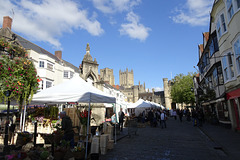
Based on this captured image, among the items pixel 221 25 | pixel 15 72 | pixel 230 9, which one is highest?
pixel 230 9

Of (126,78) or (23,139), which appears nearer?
(23,139)

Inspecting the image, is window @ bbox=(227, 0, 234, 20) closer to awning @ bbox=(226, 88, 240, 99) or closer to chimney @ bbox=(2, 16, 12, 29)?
awning @ bbox=(226, 88, 240, 99)

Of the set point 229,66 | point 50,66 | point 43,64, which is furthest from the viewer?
point 50,66

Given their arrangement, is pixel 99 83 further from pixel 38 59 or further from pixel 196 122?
pixel 196 122

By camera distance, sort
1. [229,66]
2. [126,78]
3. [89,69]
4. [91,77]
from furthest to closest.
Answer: [126,78]
[91,77]
[89,69]
[229,66]

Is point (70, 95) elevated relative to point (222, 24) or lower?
lower

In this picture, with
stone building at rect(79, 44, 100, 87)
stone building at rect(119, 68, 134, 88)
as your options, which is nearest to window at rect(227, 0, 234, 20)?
stone building at rect(79, 44, 100, 87)

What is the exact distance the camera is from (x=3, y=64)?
4.99 metres

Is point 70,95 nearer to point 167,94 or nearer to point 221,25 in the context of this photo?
point 221,25

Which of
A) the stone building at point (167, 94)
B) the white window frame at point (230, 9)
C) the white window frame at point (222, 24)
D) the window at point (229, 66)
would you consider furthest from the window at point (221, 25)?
the stone building at point (167, 94)

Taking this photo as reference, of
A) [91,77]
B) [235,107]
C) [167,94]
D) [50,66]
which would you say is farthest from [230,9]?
[167,94]

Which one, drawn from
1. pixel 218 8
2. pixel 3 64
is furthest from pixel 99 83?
pixel 3 64

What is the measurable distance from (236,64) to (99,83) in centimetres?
1590

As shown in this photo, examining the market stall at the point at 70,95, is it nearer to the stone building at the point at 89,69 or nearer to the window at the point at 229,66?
the window at the point at 229,66
